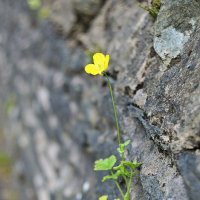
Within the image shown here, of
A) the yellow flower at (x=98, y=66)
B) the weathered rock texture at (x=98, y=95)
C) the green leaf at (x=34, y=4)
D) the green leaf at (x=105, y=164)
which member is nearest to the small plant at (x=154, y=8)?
the weathered rock texture at (x=98, y=95)

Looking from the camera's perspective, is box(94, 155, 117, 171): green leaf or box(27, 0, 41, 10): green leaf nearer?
box(94, 155, 117, 171): green leaf

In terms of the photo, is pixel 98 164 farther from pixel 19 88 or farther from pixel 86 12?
pixel 19 88

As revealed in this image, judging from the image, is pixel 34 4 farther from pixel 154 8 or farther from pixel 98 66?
pixel 98 66

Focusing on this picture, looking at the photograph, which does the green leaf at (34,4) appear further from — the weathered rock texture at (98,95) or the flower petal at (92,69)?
the flower petal at (92,69)

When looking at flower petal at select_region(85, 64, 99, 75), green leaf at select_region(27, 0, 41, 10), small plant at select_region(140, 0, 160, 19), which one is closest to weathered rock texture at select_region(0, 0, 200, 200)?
small plant at select_region(140, 0, 160, 19)

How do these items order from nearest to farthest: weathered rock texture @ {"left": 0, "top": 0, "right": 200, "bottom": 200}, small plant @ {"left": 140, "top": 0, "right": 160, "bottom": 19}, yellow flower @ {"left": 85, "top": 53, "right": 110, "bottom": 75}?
1. weathered rock texture @ {"left": 0, "top": 0, "right": 200, "bottom": 200}
2. yellow flower @ {"left": 85, "top": 53, "right": 110, "bottom": 75}
3. small plant @ {"left": 140, "top": 0, "right": 160, "bottom": 19}

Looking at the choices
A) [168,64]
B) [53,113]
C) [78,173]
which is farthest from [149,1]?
[53,113]

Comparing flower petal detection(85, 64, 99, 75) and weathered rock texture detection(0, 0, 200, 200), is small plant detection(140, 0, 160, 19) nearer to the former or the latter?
weathered rock texture detection(0, 0, 200, 200)

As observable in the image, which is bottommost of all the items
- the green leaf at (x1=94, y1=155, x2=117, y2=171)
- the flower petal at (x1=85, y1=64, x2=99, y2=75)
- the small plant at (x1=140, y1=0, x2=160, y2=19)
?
the green leaf at (x1=94, y1=155, x2=117, y2=171)

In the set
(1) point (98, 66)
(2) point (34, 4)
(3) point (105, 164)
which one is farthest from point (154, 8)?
(2) point (34, 4)
